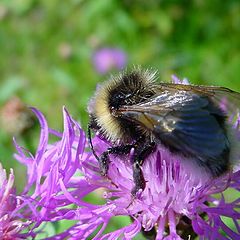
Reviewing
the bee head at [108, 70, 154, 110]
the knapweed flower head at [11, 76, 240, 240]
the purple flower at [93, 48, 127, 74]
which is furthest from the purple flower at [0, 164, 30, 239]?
the purple flower at [93, 48, 127, 74]

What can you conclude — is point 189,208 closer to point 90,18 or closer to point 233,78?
point 233,78

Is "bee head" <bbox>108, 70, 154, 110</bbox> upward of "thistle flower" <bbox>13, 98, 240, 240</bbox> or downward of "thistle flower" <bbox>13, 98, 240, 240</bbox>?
upward

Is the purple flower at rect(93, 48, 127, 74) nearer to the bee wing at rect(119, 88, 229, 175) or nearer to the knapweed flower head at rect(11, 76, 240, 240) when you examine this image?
the knapweed flower head at rect(11, 76, 240, 240)

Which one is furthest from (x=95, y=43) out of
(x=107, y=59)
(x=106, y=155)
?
(x=106, y=155)

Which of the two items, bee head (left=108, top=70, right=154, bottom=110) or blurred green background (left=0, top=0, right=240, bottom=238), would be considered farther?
blurred green background (left=0, top=0, right=240, bottom=238)

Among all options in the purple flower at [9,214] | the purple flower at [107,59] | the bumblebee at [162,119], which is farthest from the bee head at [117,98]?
the purple flower at [107,59]

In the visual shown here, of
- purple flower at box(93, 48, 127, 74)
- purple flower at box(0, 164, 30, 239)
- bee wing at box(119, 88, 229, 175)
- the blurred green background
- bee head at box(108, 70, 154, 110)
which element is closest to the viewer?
bee wing at box(119, 88, 229, 175)

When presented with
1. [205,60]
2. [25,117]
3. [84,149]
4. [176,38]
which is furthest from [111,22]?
[84,149]
